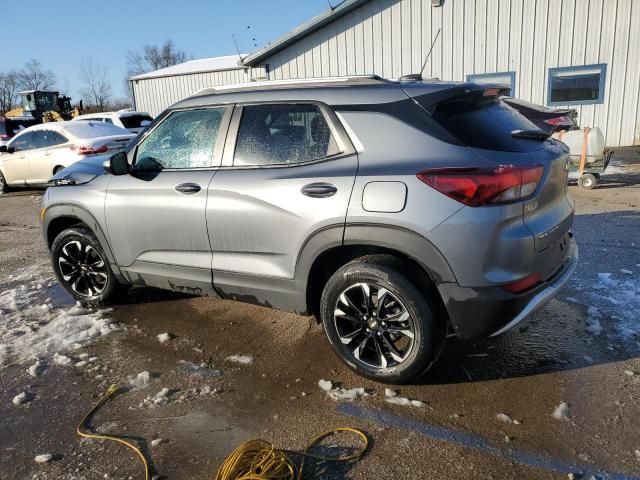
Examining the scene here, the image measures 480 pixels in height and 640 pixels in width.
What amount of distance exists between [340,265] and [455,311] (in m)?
0.80

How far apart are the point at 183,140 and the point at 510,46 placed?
12.9m

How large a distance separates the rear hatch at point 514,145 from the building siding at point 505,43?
1231cm

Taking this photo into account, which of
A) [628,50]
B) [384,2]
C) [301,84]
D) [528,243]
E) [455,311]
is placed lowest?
[455,311]

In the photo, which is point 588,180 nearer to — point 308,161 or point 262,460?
point 308,161

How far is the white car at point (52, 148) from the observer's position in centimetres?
1045

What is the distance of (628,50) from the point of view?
13.1m

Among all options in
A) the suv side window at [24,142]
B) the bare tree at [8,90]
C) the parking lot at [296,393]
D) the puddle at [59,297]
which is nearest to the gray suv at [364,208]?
the parking lot at [296,393]

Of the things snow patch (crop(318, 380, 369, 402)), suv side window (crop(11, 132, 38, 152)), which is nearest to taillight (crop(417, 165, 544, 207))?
snow patch (crop(318, 380, 369, 402))

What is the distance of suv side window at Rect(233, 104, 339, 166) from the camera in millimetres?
3189

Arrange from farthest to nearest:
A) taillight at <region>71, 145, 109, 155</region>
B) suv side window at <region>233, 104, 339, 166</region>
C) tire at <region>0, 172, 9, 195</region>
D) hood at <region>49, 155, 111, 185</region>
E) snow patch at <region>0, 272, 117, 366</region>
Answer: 1. tire at <region>0, 172, 9, 195</region>
2. taillight at <region>71, 145, 109, 155</region>
3. hood at <region>49, 155, 111, 185</region>
4. snow patch at <region>0, 272, 117, 366</region>
5. suv side window at <region>233, 104, 339, 166</region>

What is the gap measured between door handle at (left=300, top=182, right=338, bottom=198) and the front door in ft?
2.67

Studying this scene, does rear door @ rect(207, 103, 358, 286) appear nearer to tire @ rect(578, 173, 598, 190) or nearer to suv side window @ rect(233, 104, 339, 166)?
suv side window @ rect(233, 104, 339, 166)

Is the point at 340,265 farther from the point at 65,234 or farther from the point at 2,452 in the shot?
the point at 65,234

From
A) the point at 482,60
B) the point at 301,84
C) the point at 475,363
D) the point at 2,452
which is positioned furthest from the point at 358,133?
the point at 482,60
